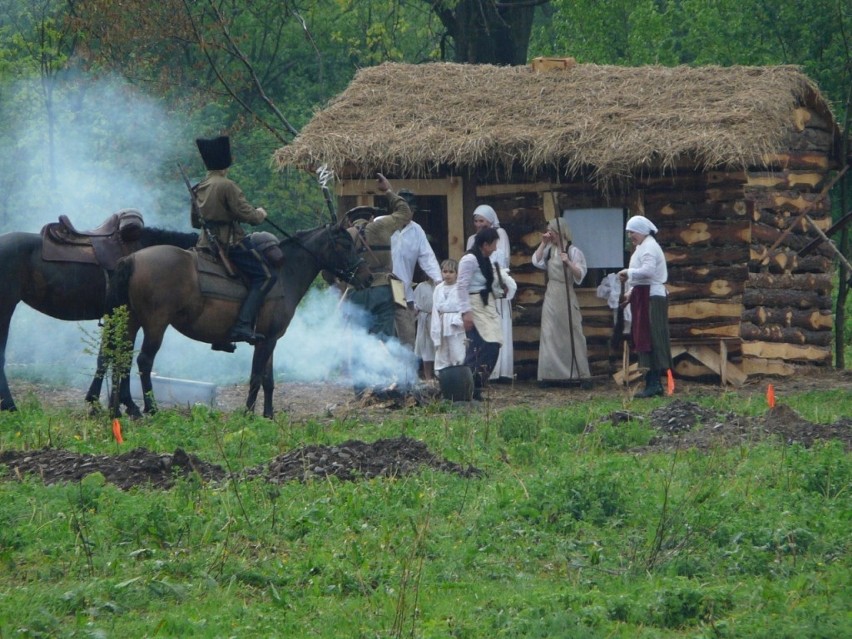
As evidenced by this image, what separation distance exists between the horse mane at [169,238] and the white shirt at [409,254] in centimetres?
279

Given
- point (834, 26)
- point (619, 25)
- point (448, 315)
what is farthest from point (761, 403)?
point (619, 25)

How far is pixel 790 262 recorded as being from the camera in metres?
17.1

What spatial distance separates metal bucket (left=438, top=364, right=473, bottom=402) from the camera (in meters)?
13.8

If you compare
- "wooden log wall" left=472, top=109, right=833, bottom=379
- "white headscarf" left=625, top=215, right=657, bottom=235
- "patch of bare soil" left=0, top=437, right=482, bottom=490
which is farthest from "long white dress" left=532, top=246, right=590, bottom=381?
"patch of bare soil" left=0, top=437, right=482, bottom=490

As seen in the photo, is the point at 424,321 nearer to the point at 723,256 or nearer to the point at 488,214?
the point at 488,214

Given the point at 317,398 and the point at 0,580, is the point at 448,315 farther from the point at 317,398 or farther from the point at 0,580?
the point at 0,580

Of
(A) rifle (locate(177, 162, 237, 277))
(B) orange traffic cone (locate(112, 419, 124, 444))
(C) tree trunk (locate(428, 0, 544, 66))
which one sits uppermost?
(C) tree trunk (locate(428, 0, 544, 66))

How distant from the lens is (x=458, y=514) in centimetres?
835

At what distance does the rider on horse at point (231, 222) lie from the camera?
12.9m

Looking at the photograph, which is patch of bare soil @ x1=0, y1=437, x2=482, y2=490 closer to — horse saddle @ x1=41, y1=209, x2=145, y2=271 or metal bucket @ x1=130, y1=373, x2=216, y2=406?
horse saddle @ x1=41, y1=209, x2=145, y2=271

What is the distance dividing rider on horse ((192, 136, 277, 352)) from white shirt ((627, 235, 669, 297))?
13.1 feet

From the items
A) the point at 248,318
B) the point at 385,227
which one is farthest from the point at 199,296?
the point at 385,227

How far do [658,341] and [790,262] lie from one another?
2.91 meters

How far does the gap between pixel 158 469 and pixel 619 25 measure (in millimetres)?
26077
